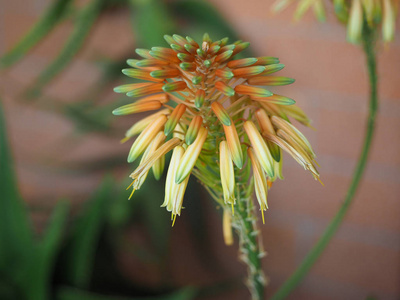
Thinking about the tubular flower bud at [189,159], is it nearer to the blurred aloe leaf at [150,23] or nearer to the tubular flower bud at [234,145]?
the tubular flower bud at [234,145]

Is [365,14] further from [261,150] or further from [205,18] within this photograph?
[205,18]

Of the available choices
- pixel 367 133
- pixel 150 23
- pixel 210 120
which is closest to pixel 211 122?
pixel 210 120

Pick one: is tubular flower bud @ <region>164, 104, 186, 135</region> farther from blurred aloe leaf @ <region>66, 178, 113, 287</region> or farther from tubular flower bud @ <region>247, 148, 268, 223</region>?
blurred aloe leaf @ <region>66, 178, 113, 287</region>

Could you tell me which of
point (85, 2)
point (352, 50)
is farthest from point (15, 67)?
point (352, 50)

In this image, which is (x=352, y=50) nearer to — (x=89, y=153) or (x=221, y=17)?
(x=221, y=17)

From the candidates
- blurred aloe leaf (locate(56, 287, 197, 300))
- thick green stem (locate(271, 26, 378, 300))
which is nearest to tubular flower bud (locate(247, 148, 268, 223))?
thick green stem (locate(271, 26, 378, 300))

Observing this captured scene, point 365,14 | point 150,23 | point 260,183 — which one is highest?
point 150,23
